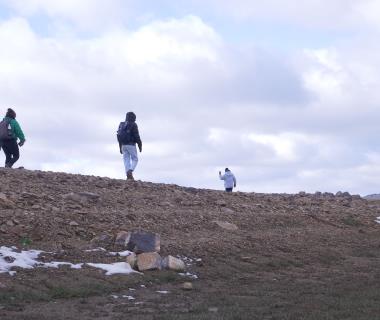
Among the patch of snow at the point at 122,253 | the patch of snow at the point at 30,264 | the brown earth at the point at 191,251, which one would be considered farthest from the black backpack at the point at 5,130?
the patch of snow at the point at 30,264

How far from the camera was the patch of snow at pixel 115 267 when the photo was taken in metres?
10.7

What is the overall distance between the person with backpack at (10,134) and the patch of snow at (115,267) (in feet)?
22.4

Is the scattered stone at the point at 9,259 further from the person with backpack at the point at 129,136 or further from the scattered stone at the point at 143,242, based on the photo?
Result: the person with backpack at the point at 129,136

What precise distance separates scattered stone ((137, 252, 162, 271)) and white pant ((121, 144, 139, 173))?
661 centimetres

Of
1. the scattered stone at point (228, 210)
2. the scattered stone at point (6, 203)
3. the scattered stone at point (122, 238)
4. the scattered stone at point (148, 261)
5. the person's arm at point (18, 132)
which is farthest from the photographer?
the person's arm at point (18, 132)

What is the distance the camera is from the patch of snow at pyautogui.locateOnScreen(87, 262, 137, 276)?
1073 centimetres

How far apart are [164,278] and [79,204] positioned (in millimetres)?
3667

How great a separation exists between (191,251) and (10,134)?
20.9ft

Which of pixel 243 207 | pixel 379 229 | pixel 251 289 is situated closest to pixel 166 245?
pixel 251 289

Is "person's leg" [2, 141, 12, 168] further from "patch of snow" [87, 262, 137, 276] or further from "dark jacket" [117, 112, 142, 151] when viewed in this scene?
"patch of snow" [87, 262, 137, 276]

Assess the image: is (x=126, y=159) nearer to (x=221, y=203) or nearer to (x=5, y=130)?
(x=221, y=203)

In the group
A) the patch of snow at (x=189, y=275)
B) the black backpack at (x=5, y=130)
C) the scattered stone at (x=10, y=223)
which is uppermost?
the black backpack at (x=5, y=130)

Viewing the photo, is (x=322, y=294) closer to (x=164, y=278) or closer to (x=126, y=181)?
(x=164, y=278)

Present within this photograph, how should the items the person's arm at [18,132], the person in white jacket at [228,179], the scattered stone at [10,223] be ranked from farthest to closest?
the person in white jacket at [228,179] → the person's arm at [18,132] → the scattered stone at [10,223]
